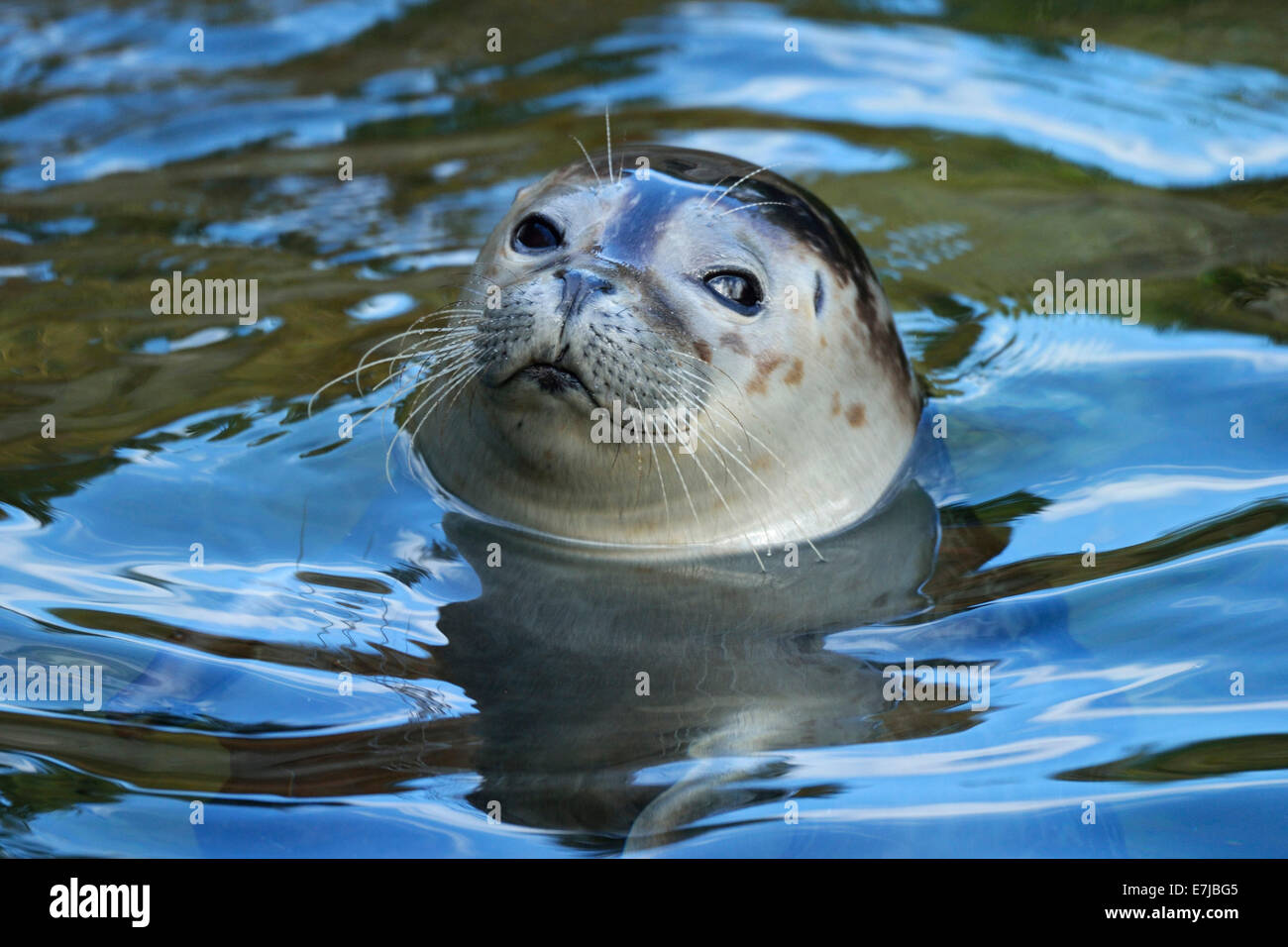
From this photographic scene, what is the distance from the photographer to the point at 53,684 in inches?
144

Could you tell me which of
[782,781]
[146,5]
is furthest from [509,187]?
[782,781]

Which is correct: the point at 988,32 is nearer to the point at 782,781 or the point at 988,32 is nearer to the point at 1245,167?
the point at 1245,167

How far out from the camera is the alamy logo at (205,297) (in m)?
5.89

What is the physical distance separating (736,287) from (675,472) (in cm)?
54

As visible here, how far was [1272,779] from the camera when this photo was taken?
326 cm

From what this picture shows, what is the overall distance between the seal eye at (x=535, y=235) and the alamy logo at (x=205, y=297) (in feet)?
5.72

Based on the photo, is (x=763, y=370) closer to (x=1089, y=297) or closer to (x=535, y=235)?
(x=535, y=235)

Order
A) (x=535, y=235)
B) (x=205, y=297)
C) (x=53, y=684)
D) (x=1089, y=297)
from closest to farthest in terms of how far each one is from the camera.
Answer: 1. (x=53, y=684)
2. (x=535, y=235)
3. (x=205, y=297)
4. (x=1089, y=297)

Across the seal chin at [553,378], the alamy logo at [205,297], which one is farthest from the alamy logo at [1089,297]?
the alamy logo at [205,297]

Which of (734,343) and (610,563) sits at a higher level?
(734,343)

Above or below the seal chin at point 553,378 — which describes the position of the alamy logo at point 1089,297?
above
